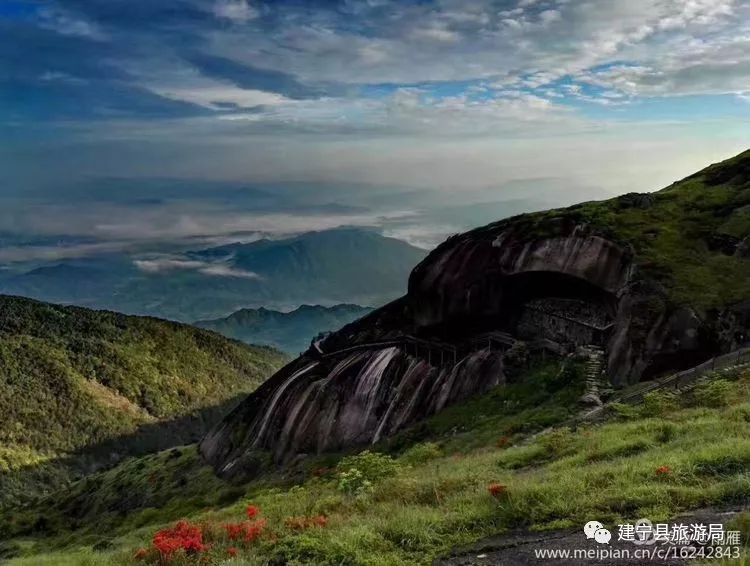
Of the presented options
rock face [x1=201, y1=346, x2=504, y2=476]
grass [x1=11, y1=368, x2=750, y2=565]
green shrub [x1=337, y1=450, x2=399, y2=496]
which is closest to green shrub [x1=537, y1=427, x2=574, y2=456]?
grass [x1=11, y1=368, x2=750, y2=565]

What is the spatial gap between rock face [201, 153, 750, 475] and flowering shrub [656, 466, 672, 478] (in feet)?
67.0

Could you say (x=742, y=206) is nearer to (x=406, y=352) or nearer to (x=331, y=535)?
(x=406, y=352)

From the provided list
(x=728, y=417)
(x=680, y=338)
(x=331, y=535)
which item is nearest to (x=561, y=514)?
(x=331, y=535)

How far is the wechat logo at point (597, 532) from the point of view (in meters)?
11.2

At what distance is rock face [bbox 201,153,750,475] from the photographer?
34.2 m

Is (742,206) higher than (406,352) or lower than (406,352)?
higher

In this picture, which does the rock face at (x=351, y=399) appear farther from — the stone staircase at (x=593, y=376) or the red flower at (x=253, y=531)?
the red flower at (x=253, y=531)

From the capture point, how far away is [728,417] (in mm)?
19266

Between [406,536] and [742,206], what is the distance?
41.9m

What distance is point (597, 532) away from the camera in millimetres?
11461

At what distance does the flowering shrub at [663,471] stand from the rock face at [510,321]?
804 inches

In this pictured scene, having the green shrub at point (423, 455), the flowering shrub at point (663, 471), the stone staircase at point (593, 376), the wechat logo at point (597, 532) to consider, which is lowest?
the green shrub at point (423, 455)

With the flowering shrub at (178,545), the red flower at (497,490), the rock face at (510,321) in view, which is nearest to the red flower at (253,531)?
the flowering shrub at (178,545)

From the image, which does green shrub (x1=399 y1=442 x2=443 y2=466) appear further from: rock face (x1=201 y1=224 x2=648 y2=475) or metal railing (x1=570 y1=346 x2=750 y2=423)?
rock face (x1=201 y1=224 x2=648 y2=475)
